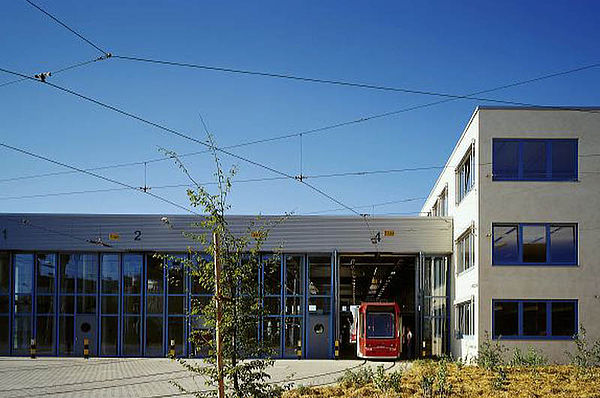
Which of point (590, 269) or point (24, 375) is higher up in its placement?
point (590, 269)

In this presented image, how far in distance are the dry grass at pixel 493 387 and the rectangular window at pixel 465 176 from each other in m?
13.5

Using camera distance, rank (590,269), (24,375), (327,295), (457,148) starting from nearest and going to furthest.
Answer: (24,375) → (590,269) → (457,148) → (327,295)

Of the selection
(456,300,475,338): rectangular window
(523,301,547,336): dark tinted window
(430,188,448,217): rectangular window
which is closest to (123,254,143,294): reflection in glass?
(456,300,475,338): rectangular window

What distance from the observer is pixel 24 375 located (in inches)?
1205

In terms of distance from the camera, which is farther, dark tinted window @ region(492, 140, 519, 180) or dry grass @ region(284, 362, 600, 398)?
dark tinted window @ region(492, 140, 519, 180)

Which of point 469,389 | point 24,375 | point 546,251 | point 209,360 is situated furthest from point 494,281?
point 209,360

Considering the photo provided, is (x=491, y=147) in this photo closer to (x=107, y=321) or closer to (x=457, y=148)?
(x=457, y=148)

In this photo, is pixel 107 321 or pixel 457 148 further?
pixel 107 321

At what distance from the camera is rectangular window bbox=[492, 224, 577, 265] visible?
113ft

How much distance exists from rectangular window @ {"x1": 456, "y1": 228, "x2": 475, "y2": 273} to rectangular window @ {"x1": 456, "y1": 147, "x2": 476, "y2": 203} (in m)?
1.86

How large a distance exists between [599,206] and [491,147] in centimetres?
470

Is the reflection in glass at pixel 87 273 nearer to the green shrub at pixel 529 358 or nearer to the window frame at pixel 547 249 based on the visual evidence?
the window frame at pixel 547 249

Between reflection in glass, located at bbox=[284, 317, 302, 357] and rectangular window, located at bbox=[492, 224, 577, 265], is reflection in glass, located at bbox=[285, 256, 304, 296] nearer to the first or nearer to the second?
reflection in glass, located at bbox=[284, 317, 302, 357]

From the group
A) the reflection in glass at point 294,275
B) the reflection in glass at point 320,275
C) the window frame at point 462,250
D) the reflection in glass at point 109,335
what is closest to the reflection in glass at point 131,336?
the reflection in glass at point 109,335
